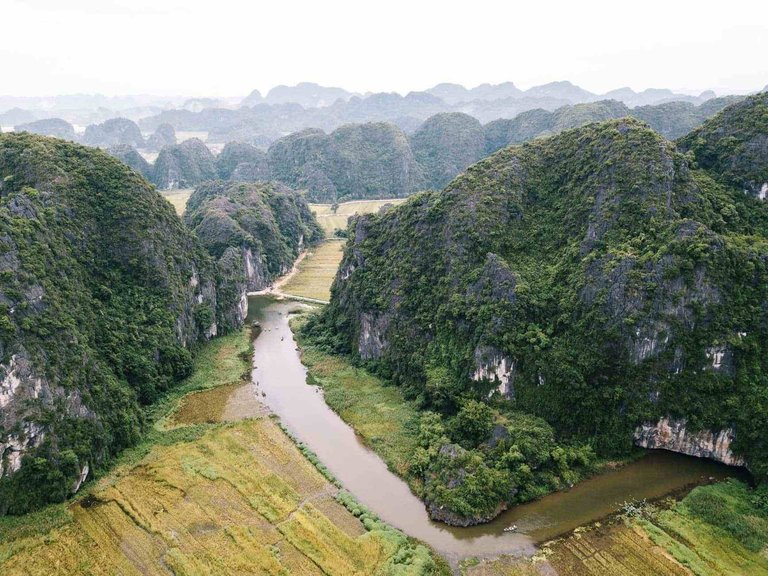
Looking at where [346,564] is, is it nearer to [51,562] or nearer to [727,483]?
[51,562]

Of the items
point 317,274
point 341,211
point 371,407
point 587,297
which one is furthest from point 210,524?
point 341,211

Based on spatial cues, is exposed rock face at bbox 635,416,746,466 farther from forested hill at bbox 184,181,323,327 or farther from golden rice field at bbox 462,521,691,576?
forested hill at bbox 184,181,323,327

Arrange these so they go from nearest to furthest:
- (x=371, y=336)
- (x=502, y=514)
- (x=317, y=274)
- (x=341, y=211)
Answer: (x=502, y=514), (x=371, y=336), (x=317, y=274), (x=341, y=211)

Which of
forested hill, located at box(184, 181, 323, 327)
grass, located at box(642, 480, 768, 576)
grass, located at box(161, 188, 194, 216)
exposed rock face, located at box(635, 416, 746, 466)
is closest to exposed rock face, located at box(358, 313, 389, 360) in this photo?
forested hill, located at box(184, 181, 323, 327)

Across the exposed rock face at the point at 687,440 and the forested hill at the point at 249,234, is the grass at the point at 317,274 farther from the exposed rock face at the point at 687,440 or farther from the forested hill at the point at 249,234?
the exposed rock face at the point at 687,440

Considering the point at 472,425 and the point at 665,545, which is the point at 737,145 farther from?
the point at 665,545

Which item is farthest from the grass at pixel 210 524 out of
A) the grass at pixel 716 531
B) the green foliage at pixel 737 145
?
the green foliage at pixel 737 145

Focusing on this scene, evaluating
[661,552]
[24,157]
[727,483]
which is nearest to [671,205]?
[727,483]
